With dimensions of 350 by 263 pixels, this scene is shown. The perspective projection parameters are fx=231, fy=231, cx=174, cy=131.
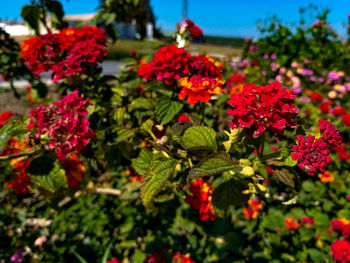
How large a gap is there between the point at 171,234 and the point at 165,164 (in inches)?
50.3

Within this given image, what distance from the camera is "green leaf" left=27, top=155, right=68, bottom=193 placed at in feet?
2.90

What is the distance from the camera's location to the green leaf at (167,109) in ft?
Result: 3.12

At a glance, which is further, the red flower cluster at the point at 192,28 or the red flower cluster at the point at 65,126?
the red flower cluster at the point at 192,28

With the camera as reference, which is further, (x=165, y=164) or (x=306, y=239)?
(x=306, y=239)

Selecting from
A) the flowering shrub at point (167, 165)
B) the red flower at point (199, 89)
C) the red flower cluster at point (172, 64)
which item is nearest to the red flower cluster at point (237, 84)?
the flowering shrub at point (167, 165)

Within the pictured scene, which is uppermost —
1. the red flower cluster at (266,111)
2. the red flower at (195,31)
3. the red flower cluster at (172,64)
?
the red flower at (195,31)

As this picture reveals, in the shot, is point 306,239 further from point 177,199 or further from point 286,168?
point 286,168

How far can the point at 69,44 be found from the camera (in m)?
1.22

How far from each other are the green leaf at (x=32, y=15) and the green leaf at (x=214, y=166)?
1.38 meters

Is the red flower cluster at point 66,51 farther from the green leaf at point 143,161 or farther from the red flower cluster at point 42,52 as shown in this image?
the green leaf at point 143,161

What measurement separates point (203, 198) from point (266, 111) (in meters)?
0.55

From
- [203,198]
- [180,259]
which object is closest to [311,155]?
[203,198]

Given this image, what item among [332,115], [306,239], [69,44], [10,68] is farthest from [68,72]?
[332,115]

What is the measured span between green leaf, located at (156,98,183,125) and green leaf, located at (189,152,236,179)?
1.09ft
